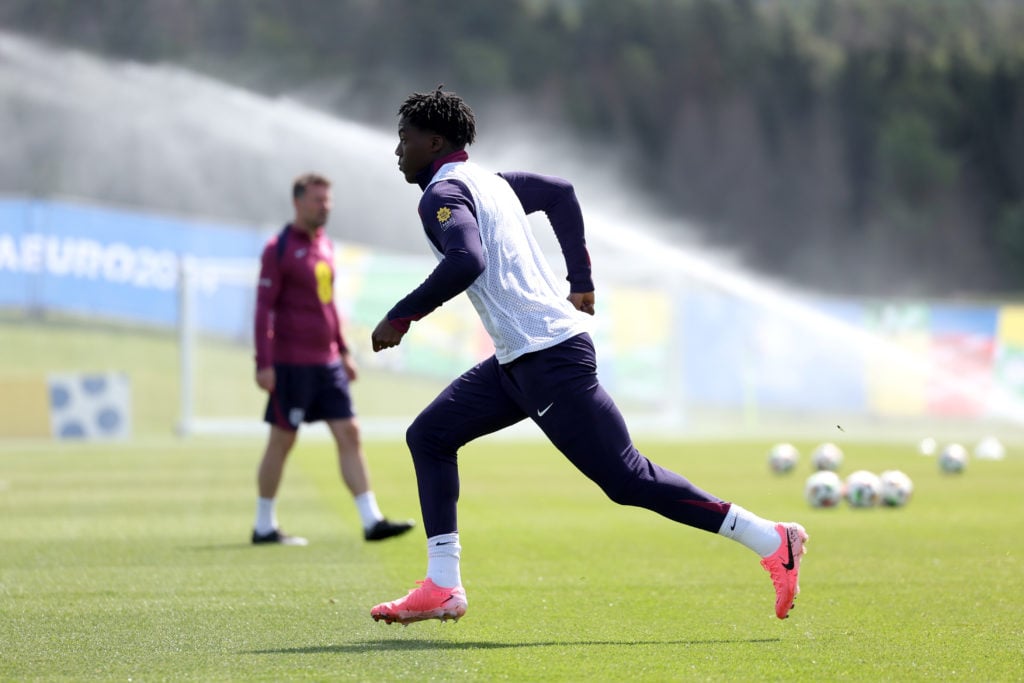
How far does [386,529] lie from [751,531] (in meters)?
4.13

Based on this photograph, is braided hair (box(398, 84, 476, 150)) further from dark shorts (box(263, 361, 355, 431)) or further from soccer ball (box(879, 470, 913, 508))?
soccer ball (box(879, 470, 913, 508))

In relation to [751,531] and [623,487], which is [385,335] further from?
[751,531]

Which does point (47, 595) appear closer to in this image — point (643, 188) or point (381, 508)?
point (381, 508)

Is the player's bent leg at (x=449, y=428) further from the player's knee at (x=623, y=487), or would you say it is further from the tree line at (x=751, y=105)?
the tree line at (x=751, y=105)

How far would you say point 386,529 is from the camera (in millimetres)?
10312

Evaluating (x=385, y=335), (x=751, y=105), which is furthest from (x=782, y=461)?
(x=751, y=105)

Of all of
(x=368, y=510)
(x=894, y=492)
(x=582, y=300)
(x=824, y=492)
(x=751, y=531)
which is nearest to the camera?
(x=751, y=531)

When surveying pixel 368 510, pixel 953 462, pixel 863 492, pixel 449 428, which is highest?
pixel 449 428

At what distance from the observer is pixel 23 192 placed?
1783 inches

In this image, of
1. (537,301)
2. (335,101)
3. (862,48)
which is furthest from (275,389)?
(862,48)

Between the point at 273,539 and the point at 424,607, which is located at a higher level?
the point at 424,607

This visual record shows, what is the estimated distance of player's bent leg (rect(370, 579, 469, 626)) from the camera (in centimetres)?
663

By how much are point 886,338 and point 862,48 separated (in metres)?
47.0

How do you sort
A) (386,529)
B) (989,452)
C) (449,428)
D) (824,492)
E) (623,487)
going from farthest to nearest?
(989,452)
(824,492)
(386,529)
(449,428)
(623,487)
